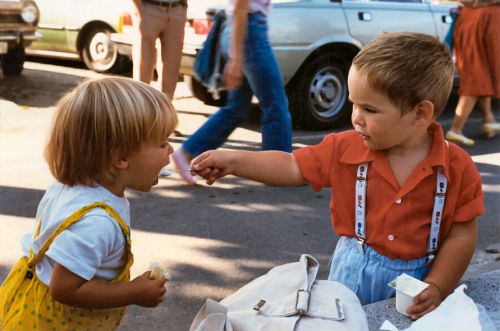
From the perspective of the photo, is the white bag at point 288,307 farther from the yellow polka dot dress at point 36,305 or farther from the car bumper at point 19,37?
the car bumper at point 19,37

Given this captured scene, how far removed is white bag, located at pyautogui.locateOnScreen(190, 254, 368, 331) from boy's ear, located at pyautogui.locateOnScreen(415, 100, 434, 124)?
60 centimetres

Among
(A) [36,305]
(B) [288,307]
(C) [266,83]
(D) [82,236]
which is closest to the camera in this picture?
(D) [82,236]

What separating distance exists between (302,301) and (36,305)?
0.74 meters

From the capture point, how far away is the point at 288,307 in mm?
2154

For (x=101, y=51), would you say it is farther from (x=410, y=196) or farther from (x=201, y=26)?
(x=410, y=196)

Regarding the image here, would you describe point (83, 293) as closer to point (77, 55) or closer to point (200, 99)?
point (200, 99)

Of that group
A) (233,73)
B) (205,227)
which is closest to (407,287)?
(205,227)

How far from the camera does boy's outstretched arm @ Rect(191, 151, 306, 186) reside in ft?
8.25

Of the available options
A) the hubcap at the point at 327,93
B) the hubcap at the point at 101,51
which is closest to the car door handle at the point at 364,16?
the hubcap at the point at 327,93

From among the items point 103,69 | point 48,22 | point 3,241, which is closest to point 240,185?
point 3,241

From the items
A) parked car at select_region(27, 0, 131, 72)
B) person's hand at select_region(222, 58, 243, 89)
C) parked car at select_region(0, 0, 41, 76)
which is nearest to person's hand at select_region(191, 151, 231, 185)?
person's hand at select_region(222, 58, 243, 89)

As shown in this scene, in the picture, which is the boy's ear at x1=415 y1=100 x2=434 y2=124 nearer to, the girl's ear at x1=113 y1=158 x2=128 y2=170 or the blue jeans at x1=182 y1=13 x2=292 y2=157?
the girl's ear at x1=113 y1=158 x2=128 y2=170

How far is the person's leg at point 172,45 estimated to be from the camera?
589cm

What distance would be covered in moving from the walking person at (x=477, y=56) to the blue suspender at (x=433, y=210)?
4600 mm
